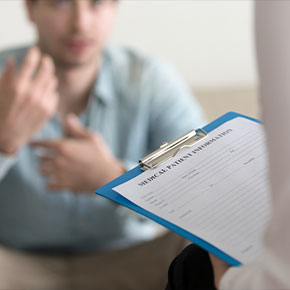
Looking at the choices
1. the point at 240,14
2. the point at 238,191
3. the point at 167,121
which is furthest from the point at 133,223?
the point at 240,14

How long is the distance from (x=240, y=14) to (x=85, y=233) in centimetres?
79

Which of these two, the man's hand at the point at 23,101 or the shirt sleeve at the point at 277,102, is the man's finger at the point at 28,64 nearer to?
the man's hand at the point at 23,101

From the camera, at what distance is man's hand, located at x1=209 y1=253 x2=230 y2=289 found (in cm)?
30

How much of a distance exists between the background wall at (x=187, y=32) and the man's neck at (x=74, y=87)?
430mm

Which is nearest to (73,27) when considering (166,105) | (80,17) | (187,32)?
(80,17)

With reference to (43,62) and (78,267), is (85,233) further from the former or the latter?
(43,62)

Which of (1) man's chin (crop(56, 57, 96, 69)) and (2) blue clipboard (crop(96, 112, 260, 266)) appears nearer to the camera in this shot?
(2) blue clipboard (crop(96, 112, 260, 266))

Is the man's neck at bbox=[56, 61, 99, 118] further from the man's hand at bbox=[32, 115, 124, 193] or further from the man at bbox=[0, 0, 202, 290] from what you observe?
the man's hand at bbox=[32, 115, 124, 193]

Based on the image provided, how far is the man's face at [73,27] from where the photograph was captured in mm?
915

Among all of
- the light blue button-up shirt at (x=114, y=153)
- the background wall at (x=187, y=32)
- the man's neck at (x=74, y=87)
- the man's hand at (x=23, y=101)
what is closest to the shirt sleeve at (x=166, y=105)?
the light blue button-up shirt at (x=114, y=153)

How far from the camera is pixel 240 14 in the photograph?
1397 millimetres

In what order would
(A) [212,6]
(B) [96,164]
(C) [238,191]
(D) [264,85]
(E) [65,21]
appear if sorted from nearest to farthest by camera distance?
(D) [264,85], (C) [238,191], (B) [96,164], (E) [65,21], (A) [212,6]

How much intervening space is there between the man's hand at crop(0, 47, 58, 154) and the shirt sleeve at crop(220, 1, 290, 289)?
1.94 ft

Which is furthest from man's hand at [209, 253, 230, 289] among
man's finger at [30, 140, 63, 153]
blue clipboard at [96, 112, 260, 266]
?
man's finger at [30, 140, 63, 153]
